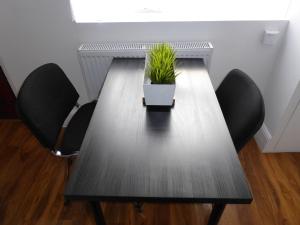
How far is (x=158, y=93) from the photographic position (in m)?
1.04

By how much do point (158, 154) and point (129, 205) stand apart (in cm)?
75

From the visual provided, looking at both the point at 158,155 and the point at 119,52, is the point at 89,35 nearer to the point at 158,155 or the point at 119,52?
the point at 119,52

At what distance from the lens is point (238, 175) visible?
2.58 ft

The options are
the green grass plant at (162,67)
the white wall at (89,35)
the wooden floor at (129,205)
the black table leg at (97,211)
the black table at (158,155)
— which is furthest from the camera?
the white wall at (89,35)

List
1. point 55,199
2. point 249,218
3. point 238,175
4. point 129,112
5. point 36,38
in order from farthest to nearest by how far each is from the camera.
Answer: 1. point 36,38
2. point 55,199
3. point 249,218
4. point 129,112
5. point 238,175

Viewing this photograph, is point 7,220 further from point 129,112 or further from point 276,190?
point 276,190

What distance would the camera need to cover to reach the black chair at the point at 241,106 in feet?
3.07

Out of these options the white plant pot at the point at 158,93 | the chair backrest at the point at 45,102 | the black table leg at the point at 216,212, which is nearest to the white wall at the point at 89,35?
the chair backrest at the point at 45,102

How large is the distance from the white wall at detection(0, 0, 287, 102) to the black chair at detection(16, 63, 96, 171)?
375 mm

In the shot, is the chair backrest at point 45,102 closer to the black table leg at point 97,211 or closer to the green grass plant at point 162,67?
the black table leg at point 97,211

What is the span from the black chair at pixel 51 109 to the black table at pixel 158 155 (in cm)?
30

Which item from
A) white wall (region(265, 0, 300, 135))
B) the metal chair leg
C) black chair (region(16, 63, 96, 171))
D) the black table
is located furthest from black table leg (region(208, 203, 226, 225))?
white wall (region(265, 0, 300, 135))

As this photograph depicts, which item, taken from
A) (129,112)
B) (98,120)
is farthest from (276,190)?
(98,120)

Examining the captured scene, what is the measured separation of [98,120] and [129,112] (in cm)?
15
